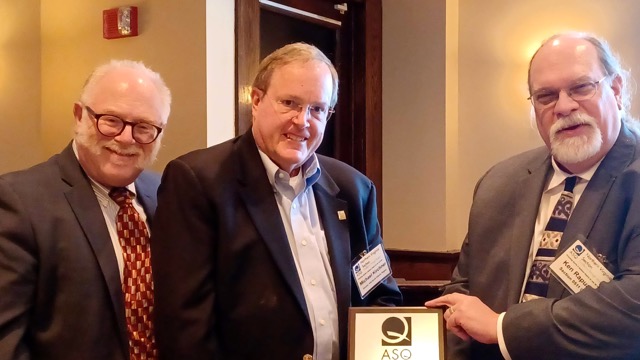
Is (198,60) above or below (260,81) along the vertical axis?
→ above

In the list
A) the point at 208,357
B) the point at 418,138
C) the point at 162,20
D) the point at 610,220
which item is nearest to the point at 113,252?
the point at 208,357

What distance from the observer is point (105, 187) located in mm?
2029

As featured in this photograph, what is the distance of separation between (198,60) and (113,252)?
154cm

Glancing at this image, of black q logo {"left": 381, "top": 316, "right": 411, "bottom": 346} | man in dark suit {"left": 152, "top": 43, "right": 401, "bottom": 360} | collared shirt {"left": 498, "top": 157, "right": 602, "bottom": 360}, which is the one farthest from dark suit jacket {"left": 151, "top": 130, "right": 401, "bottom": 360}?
collared shirt {"left": 498, "top": 157, "right": 602, "bottom": 360}

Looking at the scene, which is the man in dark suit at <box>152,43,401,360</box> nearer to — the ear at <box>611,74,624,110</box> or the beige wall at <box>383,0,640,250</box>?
the ear at <box>611,74,624,110</box>

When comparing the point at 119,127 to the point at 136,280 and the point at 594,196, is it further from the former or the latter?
the point at 594,196

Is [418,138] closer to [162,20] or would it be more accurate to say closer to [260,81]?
[162,20]

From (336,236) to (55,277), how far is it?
0.81m

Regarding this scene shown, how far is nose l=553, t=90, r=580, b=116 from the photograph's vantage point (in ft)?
6.19

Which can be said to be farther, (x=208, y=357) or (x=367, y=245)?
(x=367, y=245)

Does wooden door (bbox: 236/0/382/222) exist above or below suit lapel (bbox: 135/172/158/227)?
above

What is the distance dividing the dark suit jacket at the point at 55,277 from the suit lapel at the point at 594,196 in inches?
48.4

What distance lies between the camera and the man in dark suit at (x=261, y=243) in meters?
1.85

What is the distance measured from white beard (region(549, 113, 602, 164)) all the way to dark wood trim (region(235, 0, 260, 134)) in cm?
185
